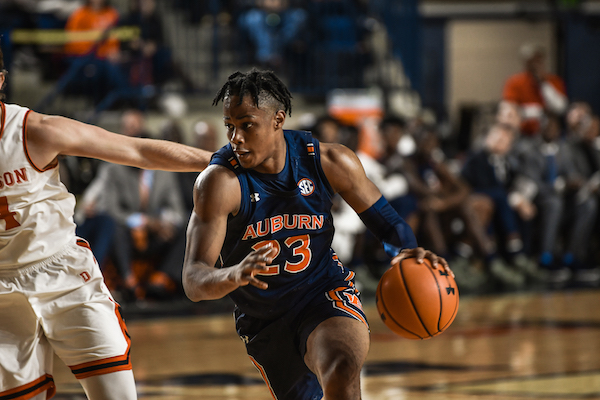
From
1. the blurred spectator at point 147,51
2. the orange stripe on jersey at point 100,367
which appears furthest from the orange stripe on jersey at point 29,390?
the blurred spectator at point 147,51

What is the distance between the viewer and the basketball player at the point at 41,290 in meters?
2.59

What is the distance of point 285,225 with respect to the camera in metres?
2.88

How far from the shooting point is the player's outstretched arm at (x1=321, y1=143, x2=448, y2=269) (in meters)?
2.98

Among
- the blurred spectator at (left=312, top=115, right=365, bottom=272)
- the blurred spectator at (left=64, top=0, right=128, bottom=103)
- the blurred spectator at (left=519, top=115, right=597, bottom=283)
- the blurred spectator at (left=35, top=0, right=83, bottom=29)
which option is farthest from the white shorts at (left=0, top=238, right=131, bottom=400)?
the blurred spectator at (left=35, top=0, right=83, bottom=29)

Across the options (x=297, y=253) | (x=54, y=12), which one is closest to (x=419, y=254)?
(x=297, y=253)

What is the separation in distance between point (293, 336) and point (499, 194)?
5965mm

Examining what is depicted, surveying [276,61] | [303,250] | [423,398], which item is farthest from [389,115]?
[303,250]

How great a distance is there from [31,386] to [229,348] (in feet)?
10.3

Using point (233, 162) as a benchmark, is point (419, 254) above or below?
below

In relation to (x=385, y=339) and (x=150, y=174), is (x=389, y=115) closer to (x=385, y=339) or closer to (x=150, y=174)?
(x=150, y=174)

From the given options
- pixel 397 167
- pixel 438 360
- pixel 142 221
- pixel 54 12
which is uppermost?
pixel 54 12

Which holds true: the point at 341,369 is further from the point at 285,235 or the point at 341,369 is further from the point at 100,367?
the point at 100,367

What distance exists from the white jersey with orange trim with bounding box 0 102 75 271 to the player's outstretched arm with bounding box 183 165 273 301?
45cm

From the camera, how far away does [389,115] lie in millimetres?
9461
